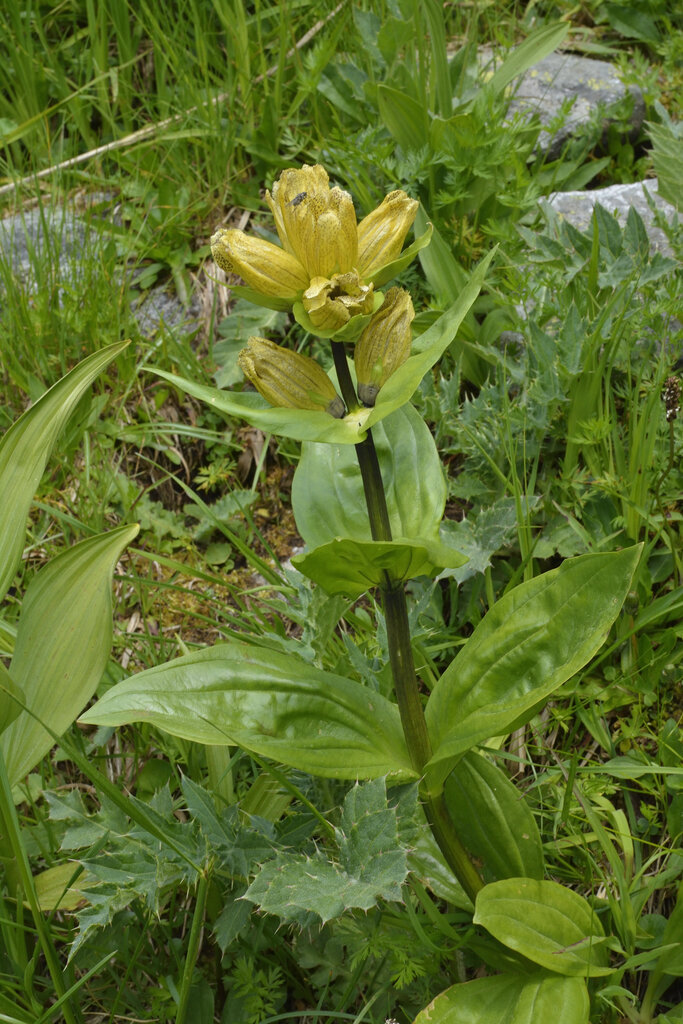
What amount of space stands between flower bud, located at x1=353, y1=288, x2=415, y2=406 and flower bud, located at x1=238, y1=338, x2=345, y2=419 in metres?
0.07

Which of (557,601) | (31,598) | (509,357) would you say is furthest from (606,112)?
(31,598)

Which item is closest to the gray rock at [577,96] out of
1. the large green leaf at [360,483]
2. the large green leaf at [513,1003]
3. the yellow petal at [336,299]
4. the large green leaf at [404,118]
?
the large green leaf at [404,118]

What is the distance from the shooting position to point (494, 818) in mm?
1685

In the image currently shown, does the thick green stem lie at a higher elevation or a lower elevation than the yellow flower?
lower

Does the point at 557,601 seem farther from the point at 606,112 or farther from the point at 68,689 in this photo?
the point at 606,112

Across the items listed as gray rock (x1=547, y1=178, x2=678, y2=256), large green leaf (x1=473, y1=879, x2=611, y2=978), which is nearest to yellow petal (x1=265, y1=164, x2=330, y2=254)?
large green leaf (x1=473, y1=879, x2=611, y2=978)

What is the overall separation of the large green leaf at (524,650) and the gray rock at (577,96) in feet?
7.17

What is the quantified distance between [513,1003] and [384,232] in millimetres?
1328

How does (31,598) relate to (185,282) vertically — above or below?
below

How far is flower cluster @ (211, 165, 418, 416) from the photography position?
4.45 feet

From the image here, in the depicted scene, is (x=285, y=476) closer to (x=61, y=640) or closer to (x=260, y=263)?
(x=61, y=640)

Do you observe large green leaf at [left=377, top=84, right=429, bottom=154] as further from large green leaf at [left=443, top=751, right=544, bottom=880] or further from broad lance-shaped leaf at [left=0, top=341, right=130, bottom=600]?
large green leaf at [left=443, top=751, right=544, bottom=880]

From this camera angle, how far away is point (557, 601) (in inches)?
60.6

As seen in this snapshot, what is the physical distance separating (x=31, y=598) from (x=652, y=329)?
5.62 feet
